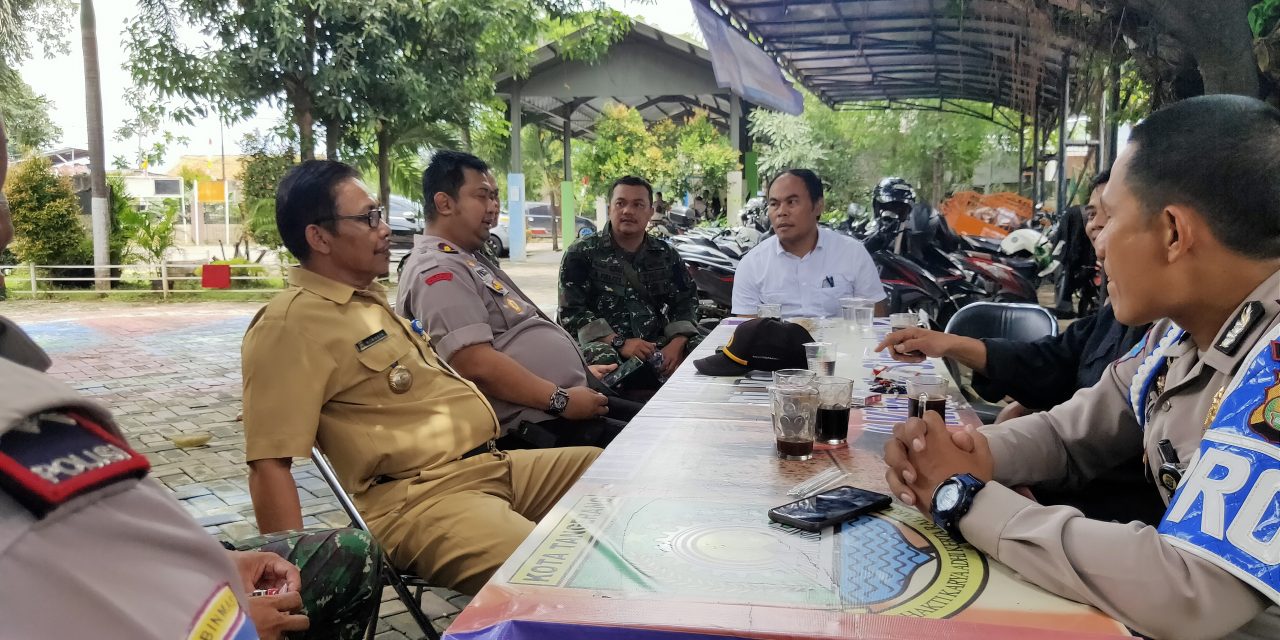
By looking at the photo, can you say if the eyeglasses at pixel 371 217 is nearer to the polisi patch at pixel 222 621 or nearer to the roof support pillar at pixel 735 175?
the polisi patch at pixel 222 621

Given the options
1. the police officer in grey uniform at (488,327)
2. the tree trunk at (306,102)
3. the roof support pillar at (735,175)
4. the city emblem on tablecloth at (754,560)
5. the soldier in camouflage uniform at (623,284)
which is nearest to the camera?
the city emblem on tablecloth at (754,560)

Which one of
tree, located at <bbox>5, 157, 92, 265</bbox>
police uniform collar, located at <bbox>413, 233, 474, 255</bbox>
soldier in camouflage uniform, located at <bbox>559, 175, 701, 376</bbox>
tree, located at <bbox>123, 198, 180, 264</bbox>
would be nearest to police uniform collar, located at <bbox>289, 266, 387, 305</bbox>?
police uniform collar, located at <bbox>413, 233, 474, 255</bbox>

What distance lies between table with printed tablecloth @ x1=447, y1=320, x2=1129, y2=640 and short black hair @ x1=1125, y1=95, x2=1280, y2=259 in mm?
645

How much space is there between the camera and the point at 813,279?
4.79m

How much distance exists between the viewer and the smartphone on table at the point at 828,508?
4.70 ft

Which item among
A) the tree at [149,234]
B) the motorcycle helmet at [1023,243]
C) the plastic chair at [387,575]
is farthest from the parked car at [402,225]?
the plastic chair at [387,575]

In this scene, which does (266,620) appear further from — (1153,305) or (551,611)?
(1153,305)

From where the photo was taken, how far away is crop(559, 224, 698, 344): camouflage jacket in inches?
180

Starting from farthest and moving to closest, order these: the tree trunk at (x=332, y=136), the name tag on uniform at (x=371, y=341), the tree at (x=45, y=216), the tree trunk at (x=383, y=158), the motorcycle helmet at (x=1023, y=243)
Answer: the tree trunk at (x=383, y=158) → the tree at (x=45, y=216) → the tree trunk at (x=332, y=136) → the motorcycle helmet at (x=1023, y=243) → the name tag on uniform at (x=371, y=341)

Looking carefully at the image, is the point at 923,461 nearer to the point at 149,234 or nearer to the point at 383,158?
the point at 383,158

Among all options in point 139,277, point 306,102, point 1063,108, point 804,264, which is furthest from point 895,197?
point 139,277

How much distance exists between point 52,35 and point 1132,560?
28076mm

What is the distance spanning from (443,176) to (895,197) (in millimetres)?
5034

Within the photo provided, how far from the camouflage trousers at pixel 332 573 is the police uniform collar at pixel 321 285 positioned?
0.66m
